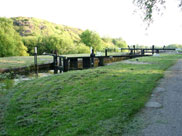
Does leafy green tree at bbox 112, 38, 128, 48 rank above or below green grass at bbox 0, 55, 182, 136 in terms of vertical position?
above

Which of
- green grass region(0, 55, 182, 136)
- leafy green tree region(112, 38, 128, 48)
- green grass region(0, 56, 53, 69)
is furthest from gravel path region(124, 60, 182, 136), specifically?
leafy green tree region(112, 38, 128, 48)

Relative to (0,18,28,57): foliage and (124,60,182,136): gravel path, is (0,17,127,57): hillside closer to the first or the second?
(0,18,28,57): foliage

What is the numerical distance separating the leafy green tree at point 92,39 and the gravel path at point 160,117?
164ft

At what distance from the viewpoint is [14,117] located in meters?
4.03

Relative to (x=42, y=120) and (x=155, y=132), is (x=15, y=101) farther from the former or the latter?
(x=155, y=132)

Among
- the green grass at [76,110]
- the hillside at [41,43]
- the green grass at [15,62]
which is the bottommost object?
the green grass at [76,110]

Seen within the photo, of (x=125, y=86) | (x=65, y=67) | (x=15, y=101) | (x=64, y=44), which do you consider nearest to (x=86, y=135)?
(x=125, y=86)

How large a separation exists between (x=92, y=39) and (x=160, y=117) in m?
54.3

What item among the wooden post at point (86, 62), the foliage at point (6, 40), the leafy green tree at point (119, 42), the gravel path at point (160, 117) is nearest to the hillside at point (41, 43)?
the foliage at point (6, 40)

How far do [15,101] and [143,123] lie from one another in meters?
3.71

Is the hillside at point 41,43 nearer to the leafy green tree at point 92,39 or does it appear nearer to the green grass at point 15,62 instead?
the leafy green tree at point 92,39

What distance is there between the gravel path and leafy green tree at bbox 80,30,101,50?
49.9 meters

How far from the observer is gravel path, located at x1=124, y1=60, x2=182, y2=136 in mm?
2680

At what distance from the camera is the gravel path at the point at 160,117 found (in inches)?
105
